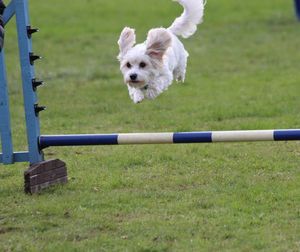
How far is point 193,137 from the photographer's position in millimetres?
6910

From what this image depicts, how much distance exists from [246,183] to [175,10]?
1519 centimetres

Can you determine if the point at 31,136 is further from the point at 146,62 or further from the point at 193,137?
the point at 193,137

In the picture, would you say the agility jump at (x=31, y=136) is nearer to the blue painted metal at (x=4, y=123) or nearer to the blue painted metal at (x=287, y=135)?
the blue painted metal at (x=4, y=123)

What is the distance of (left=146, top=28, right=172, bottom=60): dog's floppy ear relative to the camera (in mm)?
7270

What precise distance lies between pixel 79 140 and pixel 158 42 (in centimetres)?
99

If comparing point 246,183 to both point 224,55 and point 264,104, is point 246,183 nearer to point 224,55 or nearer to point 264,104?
point 264,104

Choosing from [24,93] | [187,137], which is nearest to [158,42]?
[187,137]

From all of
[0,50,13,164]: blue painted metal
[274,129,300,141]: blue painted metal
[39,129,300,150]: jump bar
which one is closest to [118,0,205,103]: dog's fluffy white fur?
[39,129,300,150]: jump bar

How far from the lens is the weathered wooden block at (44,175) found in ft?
24.0

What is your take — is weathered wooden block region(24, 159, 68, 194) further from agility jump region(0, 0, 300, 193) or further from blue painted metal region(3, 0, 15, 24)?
blue painted metal region(3, 0, 15, 24)

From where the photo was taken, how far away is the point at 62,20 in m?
21.6

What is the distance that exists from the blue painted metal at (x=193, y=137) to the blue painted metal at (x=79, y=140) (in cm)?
49

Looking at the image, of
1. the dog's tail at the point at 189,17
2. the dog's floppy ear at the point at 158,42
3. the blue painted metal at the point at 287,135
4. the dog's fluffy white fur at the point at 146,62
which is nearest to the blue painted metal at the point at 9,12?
the dog's fluffy white fur at the point at 146,62

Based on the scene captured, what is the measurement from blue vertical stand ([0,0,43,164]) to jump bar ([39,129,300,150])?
0.79ft
